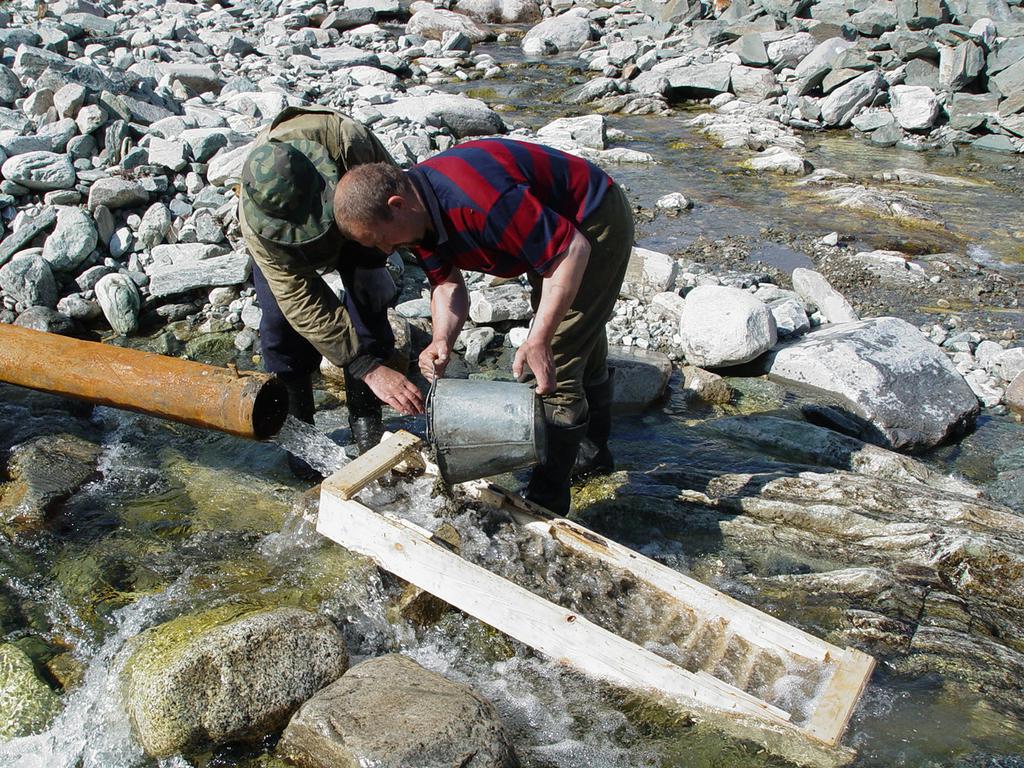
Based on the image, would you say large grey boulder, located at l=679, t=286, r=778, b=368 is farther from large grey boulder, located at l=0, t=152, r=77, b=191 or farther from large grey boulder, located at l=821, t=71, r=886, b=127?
large grey boulder, located at l=821, t=71, r=886, b=127

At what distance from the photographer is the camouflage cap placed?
3.53 m

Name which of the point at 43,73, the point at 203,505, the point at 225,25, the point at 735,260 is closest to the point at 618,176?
the point at 735,260

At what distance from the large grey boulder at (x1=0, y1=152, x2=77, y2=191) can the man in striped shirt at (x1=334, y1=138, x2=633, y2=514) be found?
188 inches

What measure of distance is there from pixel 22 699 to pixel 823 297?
5578 millimetres

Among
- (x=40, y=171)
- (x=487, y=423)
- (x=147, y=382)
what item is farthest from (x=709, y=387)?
(x=40, y=171)

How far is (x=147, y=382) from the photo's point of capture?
4.18 m

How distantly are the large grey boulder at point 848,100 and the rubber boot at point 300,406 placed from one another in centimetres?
1007

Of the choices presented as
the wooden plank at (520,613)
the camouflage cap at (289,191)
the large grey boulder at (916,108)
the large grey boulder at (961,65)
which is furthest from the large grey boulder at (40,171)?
the large grey boulder at (961,65)

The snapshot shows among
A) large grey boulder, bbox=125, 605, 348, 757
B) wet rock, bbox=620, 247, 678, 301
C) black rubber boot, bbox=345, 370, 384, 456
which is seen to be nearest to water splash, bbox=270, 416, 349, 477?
black rubber boot, bbox=345, 370, 384, 456

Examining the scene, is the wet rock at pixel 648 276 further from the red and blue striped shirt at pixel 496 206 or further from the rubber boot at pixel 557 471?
the red and blue striped shirt at pixel 496 206

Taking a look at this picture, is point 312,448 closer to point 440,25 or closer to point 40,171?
point 40,171

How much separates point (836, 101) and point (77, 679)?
1191cm

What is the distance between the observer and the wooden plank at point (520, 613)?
303 centimetres

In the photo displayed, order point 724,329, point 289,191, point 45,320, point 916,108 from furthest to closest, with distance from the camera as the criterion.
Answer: point 916,108 < point 45,320 < point 724,329 < point 289,191
